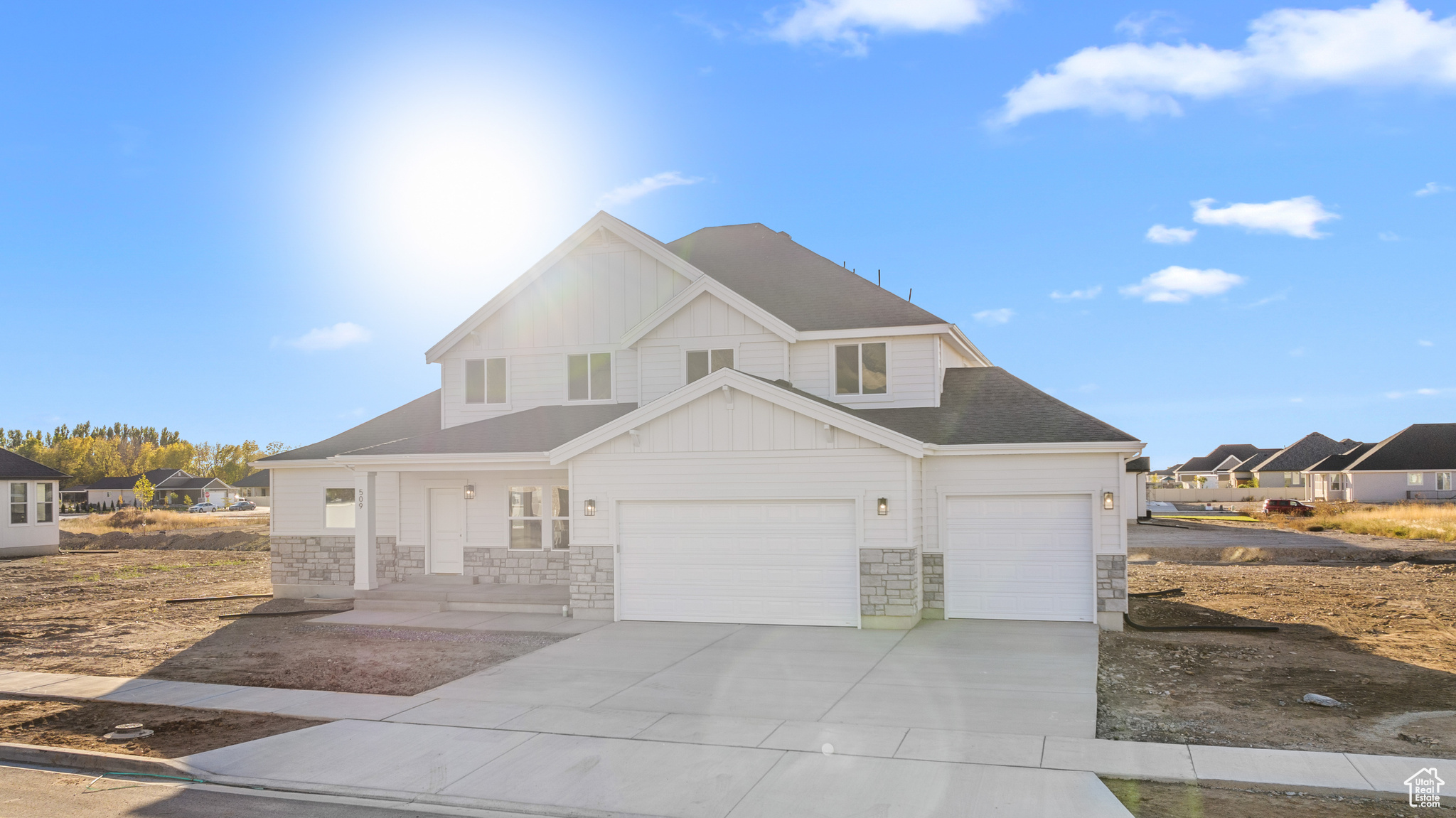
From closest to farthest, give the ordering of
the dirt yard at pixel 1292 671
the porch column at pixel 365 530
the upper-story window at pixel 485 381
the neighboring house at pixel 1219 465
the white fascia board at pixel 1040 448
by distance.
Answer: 1. the dirt yard at pixel 1292 671
2. the white fascia board at pixel 1040 448
3. the porch column at pixel 365 530
4. the upper-story window at pixel 485 381
5. the neighboring house at pixel 1219 465

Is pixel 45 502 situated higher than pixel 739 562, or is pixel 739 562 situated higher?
pixel 45 502

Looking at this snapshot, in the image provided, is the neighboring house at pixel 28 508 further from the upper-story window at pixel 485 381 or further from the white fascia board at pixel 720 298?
the white fascia board at pixel 720 298

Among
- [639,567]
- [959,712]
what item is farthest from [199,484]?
[959,712]

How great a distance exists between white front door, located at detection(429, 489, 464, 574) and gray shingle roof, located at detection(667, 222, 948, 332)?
7.32 metres

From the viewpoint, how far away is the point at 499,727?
377 inches

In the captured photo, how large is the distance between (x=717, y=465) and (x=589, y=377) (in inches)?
238

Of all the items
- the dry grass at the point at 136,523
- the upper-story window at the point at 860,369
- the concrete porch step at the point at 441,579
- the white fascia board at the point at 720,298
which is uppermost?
the white fascia board at the point at 720,298

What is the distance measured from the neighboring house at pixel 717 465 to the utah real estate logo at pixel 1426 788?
25.5 feet

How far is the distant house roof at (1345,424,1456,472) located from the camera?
6009cm

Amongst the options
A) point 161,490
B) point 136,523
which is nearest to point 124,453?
point 161,490

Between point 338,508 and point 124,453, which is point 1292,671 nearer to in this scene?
point 338,508

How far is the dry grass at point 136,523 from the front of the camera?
48938 millimetres

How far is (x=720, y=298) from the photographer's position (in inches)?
765

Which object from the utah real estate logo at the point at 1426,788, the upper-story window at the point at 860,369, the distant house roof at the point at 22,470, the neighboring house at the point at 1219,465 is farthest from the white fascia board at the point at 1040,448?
the neighboring house at the point at 1219,465
